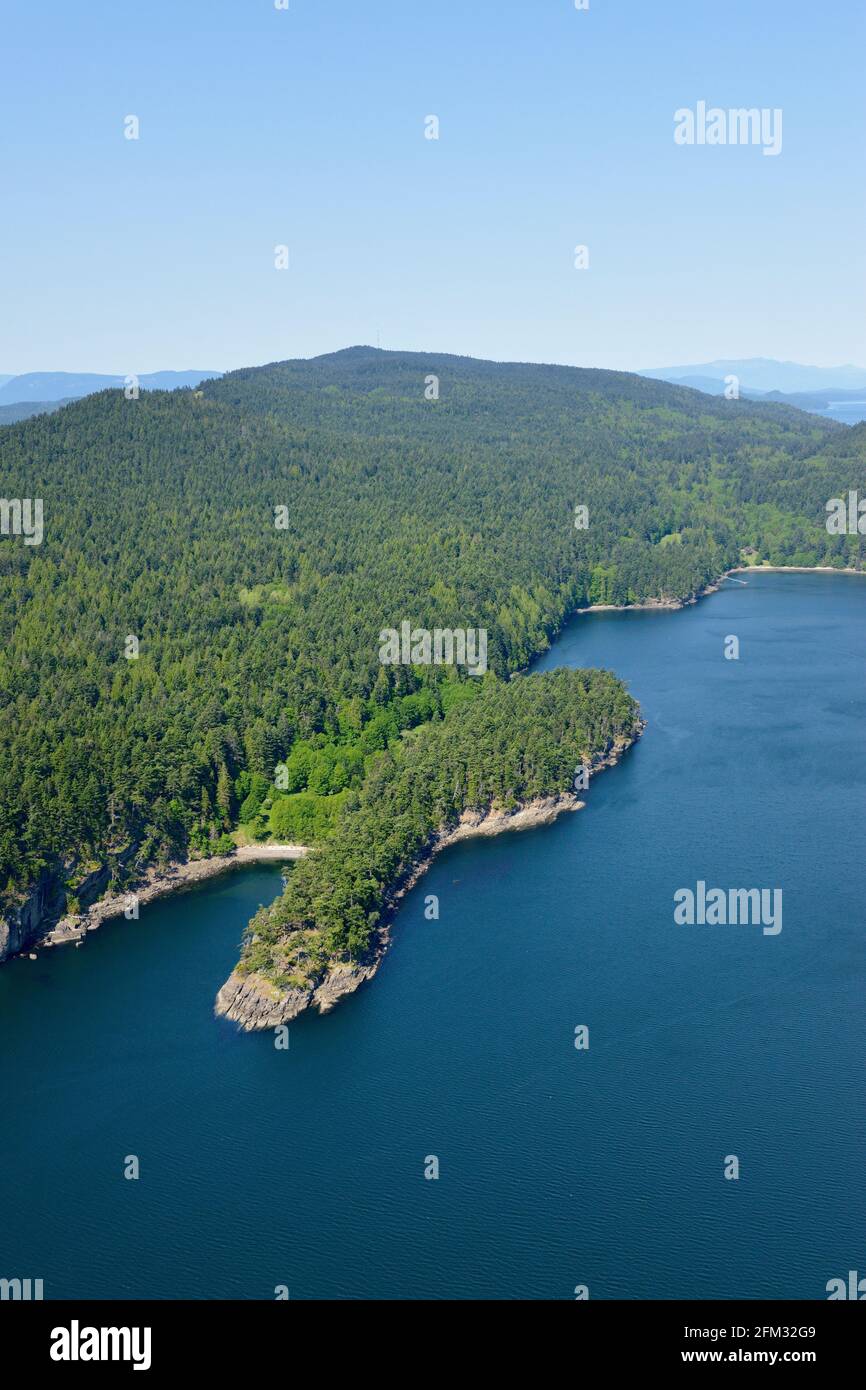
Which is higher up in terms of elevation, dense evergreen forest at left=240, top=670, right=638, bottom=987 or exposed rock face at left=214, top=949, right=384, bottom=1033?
dense evergreen forest at left=240, top=670, right=638, bottom=987

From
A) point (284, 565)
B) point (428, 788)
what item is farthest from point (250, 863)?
point (284, 565)

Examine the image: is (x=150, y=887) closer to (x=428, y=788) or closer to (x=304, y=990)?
(x=304, y=990)

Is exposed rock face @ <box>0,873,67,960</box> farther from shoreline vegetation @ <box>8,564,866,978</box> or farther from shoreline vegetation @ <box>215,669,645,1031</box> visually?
shoreline vegetation @ <box>215,669,645,1031</box>

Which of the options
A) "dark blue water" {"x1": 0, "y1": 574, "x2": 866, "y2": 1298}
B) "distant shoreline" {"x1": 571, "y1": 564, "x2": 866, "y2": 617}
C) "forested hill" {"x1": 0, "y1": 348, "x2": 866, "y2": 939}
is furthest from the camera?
"distant shoreline" {"x1": 571, "y1": 564, "x2": 866, "y2": 617}

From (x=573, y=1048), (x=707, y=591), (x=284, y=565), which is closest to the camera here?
(x=573, y=1048)

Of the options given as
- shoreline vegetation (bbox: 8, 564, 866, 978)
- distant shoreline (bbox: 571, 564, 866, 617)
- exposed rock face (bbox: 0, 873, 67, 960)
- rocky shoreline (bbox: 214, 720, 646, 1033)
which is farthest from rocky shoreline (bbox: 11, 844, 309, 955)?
distant shoreline (bbox: 571, 564, 866, 617)

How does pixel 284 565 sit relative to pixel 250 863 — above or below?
above
